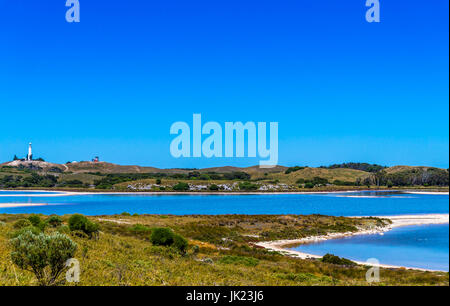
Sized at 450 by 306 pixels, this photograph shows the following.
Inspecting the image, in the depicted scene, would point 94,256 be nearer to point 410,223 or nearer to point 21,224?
point 21,224

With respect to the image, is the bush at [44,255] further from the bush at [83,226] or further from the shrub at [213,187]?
the shrub at [213,187]

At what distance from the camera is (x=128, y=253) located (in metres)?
19.4

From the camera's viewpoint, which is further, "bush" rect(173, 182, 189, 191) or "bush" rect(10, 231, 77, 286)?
"bush" rect(173, 182, 189, 191)

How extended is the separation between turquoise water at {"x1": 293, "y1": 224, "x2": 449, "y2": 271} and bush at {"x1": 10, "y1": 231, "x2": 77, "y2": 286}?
65.7 feet

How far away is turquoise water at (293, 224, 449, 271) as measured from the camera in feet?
81.8

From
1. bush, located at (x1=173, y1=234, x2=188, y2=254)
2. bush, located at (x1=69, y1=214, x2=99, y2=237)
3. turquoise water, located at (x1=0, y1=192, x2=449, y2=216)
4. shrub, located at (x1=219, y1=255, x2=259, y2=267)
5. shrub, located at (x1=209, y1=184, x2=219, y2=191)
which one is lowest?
turquoise water, located at (x1=0, y1=192, x2=449, y2=216)

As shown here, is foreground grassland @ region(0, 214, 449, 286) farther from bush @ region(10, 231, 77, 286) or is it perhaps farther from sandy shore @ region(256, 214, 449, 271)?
sandy shore @ region(256, 214, 449, 271)

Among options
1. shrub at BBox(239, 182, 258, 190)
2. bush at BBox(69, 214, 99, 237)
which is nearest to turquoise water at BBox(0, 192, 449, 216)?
bush at BBox(69, 214, 99, 237)

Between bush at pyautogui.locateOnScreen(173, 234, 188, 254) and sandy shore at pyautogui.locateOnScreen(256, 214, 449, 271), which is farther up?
bush at pyautogui.locateOnScreen(173, 234, 188, 254)

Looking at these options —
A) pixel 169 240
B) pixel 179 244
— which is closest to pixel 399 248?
pixel 179 244

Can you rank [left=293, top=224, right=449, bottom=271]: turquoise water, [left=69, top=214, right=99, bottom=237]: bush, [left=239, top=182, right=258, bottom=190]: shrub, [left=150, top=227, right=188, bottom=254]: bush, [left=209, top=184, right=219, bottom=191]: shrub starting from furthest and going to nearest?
[left=209, top=184, right=219, bottom=191]: shrub, [left=239, top=182, right=258, bottom=190]: shrub, [left=69, top=214, right=99, bottom=237]: bush, [left=293, top=224, right=449, bottom=271]: turquoise water, [left=150, top=227, right=188, bottom=254]: bush

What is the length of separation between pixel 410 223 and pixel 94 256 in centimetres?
4165

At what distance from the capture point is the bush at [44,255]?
10586 mm
